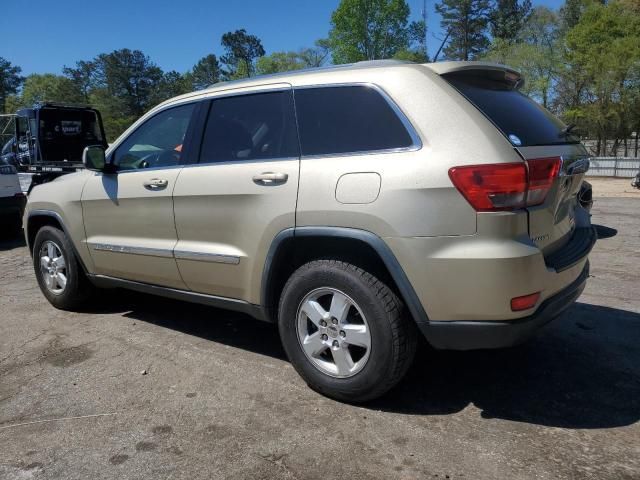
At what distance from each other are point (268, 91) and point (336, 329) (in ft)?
5.18

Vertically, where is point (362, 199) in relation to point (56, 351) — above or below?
above

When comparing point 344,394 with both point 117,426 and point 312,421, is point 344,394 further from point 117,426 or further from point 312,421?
point 117,426

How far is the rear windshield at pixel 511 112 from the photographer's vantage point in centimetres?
285

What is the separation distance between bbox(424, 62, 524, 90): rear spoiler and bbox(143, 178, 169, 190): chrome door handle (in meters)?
1.95

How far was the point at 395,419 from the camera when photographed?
296cm

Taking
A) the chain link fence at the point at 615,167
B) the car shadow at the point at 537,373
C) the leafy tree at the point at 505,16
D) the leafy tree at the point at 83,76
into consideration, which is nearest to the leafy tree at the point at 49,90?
the leafy tree at the point at 83,76


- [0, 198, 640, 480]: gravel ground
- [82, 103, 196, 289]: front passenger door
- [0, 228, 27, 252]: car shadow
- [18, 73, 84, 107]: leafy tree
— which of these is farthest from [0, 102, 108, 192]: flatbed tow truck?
[18, 73, 84, 107]: leafy tree

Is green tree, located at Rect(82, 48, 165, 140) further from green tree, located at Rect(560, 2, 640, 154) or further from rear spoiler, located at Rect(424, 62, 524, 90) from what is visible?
rear spoiler, located at Rect(424, 62, 524, 90)

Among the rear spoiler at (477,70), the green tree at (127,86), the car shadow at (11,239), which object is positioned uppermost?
the green tree at (127,86)

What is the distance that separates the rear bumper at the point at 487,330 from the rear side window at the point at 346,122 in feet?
3.13

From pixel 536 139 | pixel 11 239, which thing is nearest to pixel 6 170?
pixel 11 239

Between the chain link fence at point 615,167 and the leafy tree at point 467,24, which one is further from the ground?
the leafy tree at point 467,24

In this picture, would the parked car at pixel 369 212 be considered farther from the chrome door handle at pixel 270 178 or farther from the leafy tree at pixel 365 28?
the leafy tree at pixel 365 28

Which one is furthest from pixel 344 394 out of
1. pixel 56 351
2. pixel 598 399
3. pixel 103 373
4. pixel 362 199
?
pixel 56 351
